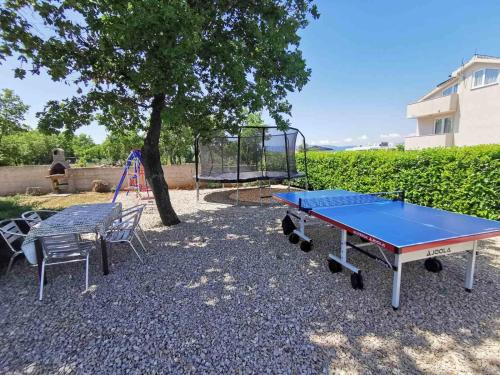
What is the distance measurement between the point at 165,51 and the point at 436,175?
629 cm

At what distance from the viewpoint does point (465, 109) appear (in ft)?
51.1

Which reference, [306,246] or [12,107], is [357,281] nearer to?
[306,246]

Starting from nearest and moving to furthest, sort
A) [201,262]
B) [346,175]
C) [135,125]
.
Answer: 1. [201,262]
2. [135,125]
3. [346,175]

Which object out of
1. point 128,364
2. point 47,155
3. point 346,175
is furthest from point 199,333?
point 47,155

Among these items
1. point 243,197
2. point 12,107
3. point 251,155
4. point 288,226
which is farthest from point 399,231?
point 12,107

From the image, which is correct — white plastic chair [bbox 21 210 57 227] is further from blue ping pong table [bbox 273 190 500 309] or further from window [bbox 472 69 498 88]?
window [bbox 472 69 498 88]

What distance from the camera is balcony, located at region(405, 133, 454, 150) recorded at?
16406 mm

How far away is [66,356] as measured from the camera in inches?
84.9

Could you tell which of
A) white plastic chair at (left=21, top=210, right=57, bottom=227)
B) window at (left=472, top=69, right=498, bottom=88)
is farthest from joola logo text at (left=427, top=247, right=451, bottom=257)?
window at (left=472, top=69, right=498, bottom=88)

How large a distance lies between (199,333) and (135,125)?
→ 5.80 metres

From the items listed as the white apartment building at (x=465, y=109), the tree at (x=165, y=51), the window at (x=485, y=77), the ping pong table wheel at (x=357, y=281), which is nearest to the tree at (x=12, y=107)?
the tree at (x=165, y=51)

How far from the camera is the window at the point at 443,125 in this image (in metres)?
17.1

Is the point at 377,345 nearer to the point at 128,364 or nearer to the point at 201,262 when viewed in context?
the point at 128,364

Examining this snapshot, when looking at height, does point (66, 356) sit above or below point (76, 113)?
below
